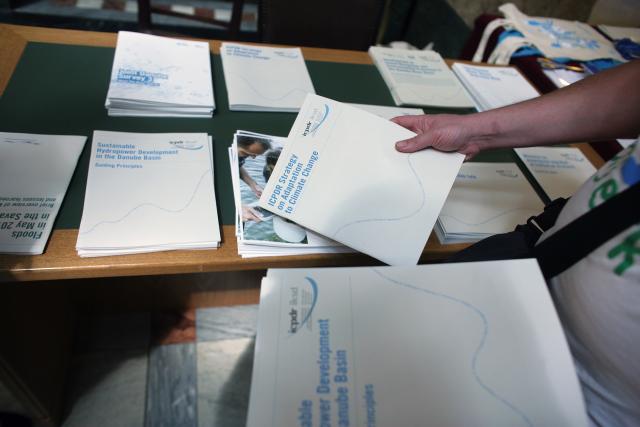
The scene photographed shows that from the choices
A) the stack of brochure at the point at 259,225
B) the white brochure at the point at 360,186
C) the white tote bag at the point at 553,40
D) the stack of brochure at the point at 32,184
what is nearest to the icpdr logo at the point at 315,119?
the white brochure at the point at 360,186

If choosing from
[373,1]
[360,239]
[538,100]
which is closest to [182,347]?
[360,239]

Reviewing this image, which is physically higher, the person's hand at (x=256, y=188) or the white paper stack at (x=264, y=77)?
the white paper stack at (x=264, y=77)

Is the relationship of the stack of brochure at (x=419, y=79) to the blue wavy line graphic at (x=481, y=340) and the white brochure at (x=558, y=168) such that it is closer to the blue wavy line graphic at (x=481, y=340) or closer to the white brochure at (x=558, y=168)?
the white brochure at (x=558, y=168)

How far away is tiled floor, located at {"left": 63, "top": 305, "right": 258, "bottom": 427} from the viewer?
3.67 feet

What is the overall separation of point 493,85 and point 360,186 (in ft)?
2.67

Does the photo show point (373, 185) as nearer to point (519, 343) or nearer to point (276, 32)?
point (519, 343)

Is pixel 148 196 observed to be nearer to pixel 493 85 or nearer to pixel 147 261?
pixel 147 261

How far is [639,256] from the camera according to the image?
0.40 meters

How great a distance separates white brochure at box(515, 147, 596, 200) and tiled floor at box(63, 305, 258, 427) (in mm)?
998

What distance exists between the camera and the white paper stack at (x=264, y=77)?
93cm

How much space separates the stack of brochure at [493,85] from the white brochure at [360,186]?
0.56 metres

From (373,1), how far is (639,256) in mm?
1209

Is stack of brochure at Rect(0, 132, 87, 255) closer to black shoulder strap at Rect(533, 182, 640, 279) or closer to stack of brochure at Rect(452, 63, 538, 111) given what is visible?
black shoulder strap at Rect(533, 182, 640, 279)

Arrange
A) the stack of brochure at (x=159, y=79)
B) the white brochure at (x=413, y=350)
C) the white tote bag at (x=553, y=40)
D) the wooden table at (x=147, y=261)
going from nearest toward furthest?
the white brochure at (x=413, y=350), the wooden table at (x=147, y=261), the stack of brochure at (x=159, y=79), the white tote bag at (x=553, y=40)
